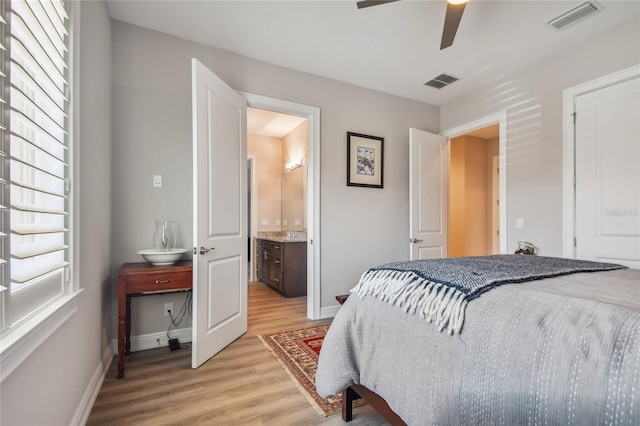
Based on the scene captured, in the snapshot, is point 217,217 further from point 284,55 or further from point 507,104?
point 507,104

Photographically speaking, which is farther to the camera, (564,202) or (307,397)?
(564,202)

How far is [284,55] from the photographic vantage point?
2.90 meters

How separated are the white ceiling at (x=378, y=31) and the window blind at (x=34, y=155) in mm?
1174

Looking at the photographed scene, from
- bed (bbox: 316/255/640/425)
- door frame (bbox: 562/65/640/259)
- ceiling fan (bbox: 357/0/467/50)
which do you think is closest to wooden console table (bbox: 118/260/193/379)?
bed (bbox: 316/255/640/425)

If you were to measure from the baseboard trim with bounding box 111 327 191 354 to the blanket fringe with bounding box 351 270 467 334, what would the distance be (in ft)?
6.33

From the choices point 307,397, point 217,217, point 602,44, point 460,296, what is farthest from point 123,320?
point 602,44

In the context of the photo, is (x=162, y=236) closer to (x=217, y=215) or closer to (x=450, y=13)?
(x=217, y=215)

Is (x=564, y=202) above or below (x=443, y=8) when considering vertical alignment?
below

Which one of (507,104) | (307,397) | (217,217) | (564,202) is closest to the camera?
(307,397)

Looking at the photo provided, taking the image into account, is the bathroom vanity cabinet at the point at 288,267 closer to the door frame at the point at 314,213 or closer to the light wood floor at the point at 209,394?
the door frame at the point at 314,213

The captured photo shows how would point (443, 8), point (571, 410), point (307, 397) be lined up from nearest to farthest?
point (571, 410), point (307, 397), point (443, 8)

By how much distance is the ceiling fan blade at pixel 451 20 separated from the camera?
190 centimetres

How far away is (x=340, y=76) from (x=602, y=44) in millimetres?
2287

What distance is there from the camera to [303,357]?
91.4 inches
